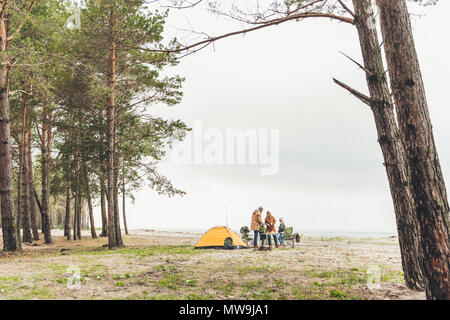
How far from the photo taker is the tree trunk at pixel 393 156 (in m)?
6.16

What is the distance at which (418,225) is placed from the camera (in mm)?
4609

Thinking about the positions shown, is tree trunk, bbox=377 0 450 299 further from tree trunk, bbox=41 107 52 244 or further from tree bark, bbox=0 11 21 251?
tree trunk, bbox=41 107 52 244

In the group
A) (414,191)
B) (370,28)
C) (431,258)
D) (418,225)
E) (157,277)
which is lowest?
(157,277)

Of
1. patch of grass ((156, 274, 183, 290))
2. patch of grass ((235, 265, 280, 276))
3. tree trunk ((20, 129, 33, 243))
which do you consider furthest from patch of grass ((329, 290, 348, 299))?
tree trunk ((20, 129, 33, 243))

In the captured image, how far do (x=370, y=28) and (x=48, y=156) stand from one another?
19116 mm

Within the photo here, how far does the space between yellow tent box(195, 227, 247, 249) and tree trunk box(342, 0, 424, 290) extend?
32.8 feet

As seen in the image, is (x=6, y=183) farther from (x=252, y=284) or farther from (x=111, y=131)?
(x=252, y=284)

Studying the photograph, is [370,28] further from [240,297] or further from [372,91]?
[240,297]

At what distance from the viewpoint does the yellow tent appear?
15.6 metres

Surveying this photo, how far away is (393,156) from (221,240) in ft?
35.6

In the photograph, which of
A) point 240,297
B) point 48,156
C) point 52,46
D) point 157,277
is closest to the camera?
point 240,297

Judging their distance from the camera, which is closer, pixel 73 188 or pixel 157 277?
pixel 157 277

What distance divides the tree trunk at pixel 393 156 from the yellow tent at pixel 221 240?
9996 mm
